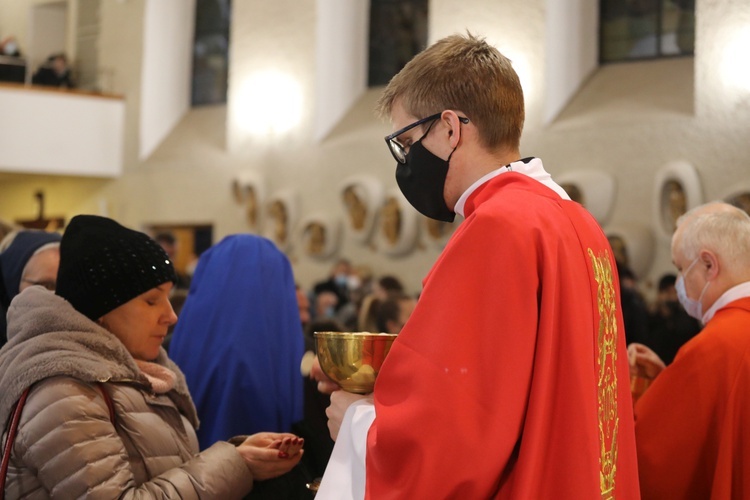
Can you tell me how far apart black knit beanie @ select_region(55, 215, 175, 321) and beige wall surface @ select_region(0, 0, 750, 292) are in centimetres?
804

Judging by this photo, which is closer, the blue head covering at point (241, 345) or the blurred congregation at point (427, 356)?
the blurred congregation at point (427, 356)

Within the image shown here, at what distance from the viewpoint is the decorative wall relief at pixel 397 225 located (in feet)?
41.2

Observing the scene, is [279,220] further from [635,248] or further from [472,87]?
[472,87]

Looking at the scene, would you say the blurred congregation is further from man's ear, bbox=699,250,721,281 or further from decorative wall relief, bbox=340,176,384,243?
decorative wall relief, bbox=340,176,384,243

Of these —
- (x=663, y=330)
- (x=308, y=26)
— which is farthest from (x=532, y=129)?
(x=663, y=330)

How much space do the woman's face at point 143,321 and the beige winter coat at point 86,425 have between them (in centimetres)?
10

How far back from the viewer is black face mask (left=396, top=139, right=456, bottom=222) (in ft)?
7.37

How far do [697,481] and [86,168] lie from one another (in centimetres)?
1428

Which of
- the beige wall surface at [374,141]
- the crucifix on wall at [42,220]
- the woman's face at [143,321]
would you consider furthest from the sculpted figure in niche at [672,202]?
the crucifix on wall at [42,220]

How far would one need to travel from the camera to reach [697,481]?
308cm

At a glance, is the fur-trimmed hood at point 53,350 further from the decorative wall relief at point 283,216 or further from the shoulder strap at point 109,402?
the decorative wall relief at point 283,216

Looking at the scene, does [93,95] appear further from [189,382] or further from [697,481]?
[697,481]

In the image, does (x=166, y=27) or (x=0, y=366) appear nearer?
(x=0, y=366)

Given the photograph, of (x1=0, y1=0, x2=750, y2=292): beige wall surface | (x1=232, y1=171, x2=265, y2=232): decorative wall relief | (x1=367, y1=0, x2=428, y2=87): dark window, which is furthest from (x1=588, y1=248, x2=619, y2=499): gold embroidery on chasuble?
(x1=232, y1=171, x2=265, y2=232): decorative wall relief
